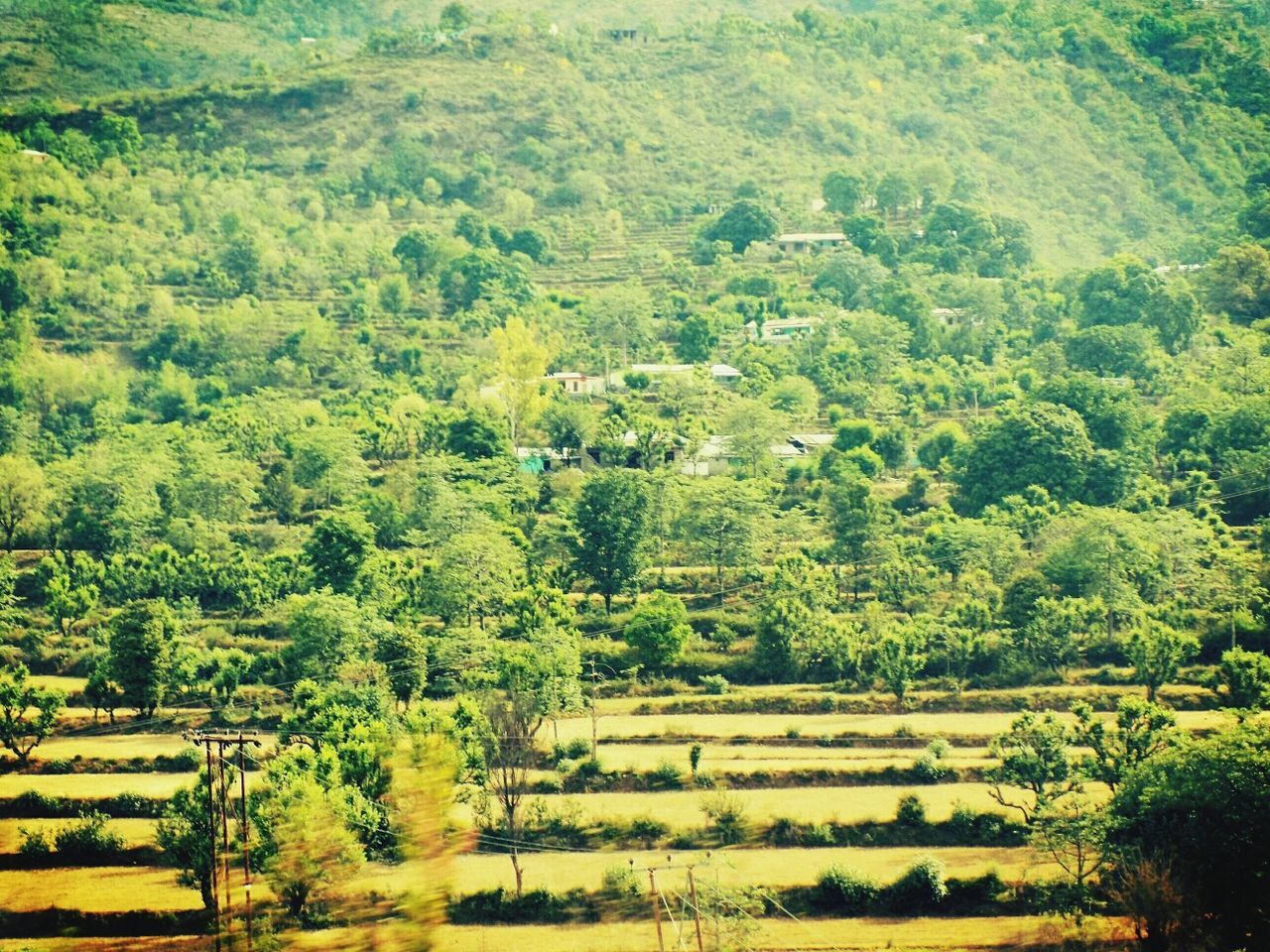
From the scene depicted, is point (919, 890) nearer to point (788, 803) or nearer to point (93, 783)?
point (788, 803)

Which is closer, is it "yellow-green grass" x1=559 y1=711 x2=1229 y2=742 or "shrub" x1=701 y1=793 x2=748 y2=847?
"shrub" x1=701 y1=793 x2=748 y2=847

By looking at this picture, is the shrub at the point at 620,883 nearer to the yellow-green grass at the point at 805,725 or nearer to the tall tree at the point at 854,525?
the yellow-green grass at the point at 805,725

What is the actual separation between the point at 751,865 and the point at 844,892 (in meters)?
1.67

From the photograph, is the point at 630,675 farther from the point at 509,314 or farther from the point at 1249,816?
the point at 509,314

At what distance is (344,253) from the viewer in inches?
2552

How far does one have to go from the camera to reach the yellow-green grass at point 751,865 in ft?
78.7


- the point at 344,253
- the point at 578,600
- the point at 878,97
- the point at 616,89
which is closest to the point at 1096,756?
the point at 578,600

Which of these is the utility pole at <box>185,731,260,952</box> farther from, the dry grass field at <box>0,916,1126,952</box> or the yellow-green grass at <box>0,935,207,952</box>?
the dry grass field at <box>0,916,1126,952</box>

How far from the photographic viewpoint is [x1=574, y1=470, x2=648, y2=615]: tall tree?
35.2m

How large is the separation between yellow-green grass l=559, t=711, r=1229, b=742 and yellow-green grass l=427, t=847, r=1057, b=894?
4.22 meters

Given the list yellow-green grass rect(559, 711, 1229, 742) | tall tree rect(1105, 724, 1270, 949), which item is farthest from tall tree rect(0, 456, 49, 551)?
tall tree rect(1105, 724, 1270, 949)

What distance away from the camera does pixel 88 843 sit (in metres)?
26.1

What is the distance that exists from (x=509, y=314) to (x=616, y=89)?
30234 millimetres

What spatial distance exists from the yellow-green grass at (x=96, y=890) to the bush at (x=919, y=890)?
10.6 m
